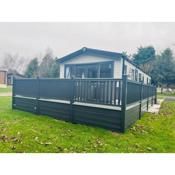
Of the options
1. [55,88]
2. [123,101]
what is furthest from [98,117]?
[55,88]

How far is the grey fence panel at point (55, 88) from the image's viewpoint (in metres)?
5.39

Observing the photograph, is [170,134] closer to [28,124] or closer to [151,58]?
[28,124]

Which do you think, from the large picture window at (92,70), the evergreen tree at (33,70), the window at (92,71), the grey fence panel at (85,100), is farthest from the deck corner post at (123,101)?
the evergreen tree at (33,70)

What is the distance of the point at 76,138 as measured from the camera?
3832 millimetres

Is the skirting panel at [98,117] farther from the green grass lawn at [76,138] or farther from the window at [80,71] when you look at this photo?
the window at [80,71]

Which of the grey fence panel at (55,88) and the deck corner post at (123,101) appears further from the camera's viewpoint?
the grey fence panel at (55,88)

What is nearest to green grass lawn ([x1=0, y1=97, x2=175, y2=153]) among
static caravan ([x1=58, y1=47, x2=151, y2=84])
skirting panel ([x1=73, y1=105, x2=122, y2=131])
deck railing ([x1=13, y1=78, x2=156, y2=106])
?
skirting panel ([x1=73, y1=105, x2=122, y2=131])

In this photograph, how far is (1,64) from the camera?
43.2 meters

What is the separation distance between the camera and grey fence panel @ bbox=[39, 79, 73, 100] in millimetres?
5391

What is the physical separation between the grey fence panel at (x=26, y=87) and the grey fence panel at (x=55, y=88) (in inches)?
13.1

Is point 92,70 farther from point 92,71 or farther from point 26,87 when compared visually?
point 26,87

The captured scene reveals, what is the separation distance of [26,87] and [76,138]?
3768mm
